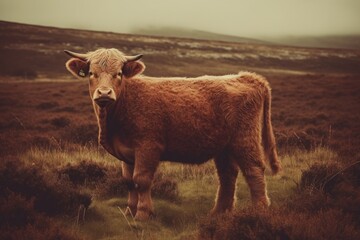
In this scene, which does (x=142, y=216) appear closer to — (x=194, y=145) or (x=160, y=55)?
(x=194, y=145)

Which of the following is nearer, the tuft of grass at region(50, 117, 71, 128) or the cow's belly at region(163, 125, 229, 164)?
the cow's belly at region(163, 125, 229, 164)

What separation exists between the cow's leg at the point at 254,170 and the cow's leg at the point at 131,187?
165 centimetres

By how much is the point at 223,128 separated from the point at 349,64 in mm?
82213

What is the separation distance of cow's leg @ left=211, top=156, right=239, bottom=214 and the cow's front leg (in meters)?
1.15

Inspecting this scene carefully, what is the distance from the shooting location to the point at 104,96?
15.4 feet

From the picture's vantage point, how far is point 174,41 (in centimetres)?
9375

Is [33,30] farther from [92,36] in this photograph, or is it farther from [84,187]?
[84,187]

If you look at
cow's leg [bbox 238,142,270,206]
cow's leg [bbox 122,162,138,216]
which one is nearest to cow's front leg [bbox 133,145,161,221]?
cow's leg [bbox 122,162,138,216]

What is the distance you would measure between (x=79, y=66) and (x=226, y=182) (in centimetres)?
289

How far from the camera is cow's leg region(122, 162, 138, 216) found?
18.5 ft

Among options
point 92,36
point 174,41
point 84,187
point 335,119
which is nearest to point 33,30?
point 92,36

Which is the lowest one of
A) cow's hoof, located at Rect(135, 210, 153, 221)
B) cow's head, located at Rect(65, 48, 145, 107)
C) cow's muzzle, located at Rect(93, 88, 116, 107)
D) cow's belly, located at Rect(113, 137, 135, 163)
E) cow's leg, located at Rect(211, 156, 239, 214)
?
cow's hoof, located at Rect(135, 210, 153, 221)

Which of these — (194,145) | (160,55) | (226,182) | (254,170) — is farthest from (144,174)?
(160,55)

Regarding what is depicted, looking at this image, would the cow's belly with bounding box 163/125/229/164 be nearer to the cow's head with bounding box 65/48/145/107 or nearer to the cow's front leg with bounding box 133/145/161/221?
the cow's front leg with bounding box 133/145/161/221
